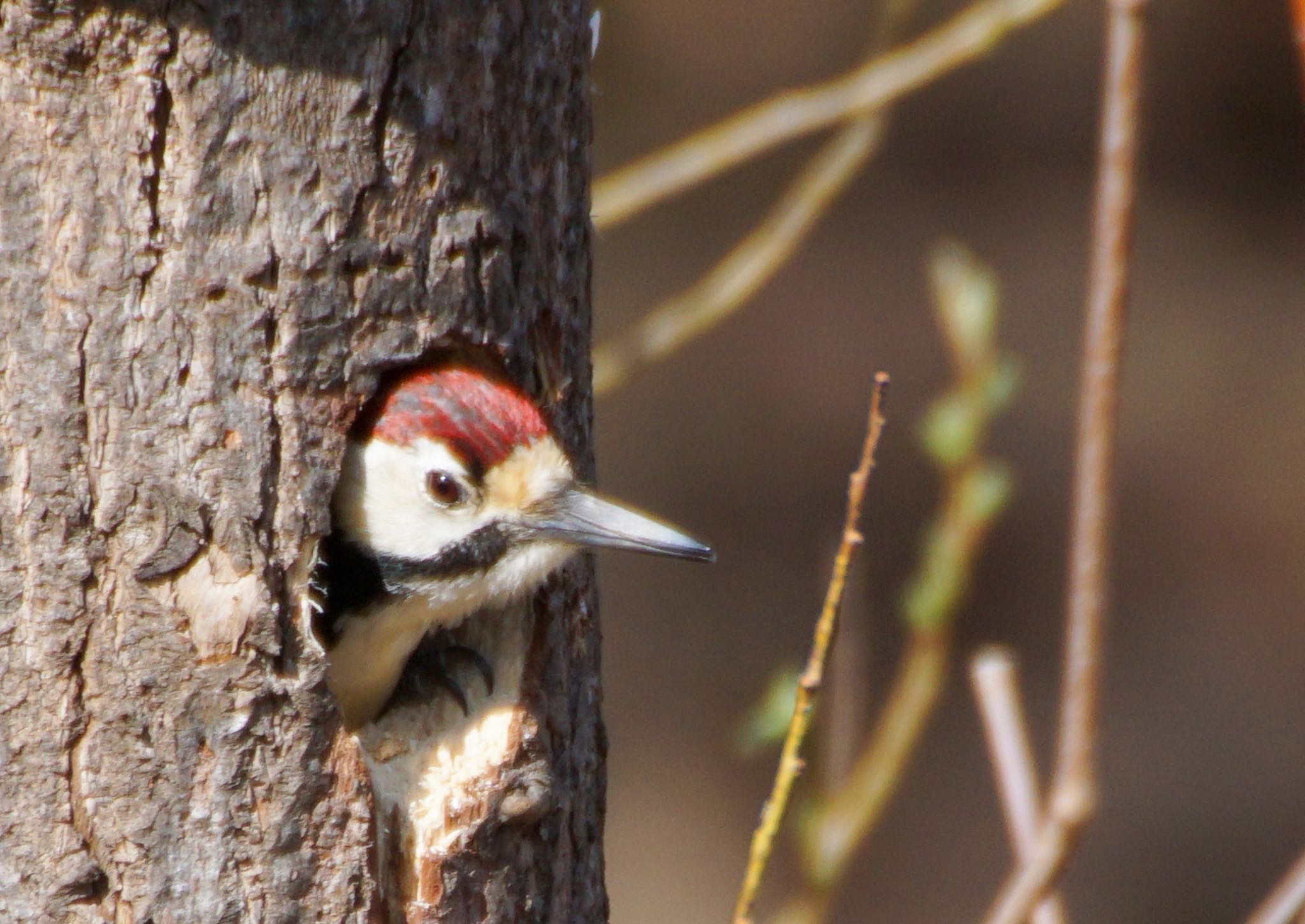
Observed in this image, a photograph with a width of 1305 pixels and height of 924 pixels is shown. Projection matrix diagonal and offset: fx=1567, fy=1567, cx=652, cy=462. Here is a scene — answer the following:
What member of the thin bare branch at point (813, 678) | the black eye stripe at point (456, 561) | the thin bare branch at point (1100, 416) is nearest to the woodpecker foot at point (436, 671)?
the black eye stripe at point (456, 561)

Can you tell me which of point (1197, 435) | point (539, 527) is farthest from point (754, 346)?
point (539, 527)

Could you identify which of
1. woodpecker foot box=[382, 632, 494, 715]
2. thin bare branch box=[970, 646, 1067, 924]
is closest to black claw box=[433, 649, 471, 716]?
woodpecker foot box=[382, 632, 494, 715]

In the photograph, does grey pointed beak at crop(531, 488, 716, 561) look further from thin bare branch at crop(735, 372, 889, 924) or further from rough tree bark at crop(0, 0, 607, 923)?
rough tree bark at crop(0, 0, 607, 923)

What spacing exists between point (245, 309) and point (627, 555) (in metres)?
3.91

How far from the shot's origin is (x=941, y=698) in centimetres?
592

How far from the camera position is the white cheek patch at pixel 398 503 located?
7.43 ft

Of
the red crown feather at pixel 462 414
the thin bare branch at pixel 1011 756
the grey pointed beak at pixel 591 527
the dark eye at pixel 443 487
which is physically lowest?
the thin bare branch at pixel 1011 756

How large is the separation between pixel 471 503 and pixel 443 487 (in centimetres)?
7

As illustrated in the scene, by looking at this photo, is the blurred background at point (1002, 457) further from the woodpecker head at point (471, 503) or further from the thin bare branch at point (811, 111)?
the woodpecker head at point (471, 503)

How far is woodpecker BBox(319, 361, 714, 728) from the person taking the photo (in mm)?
2297

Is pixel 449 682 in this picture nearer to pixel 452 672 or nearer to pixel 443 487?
pixel 452 672

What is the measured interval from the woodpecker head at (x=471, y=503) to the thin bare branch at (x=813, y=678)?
22cm

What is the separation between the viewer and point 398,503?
233cm

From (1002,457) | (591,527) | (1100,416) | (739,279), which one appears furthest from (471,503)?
(1002,457)
